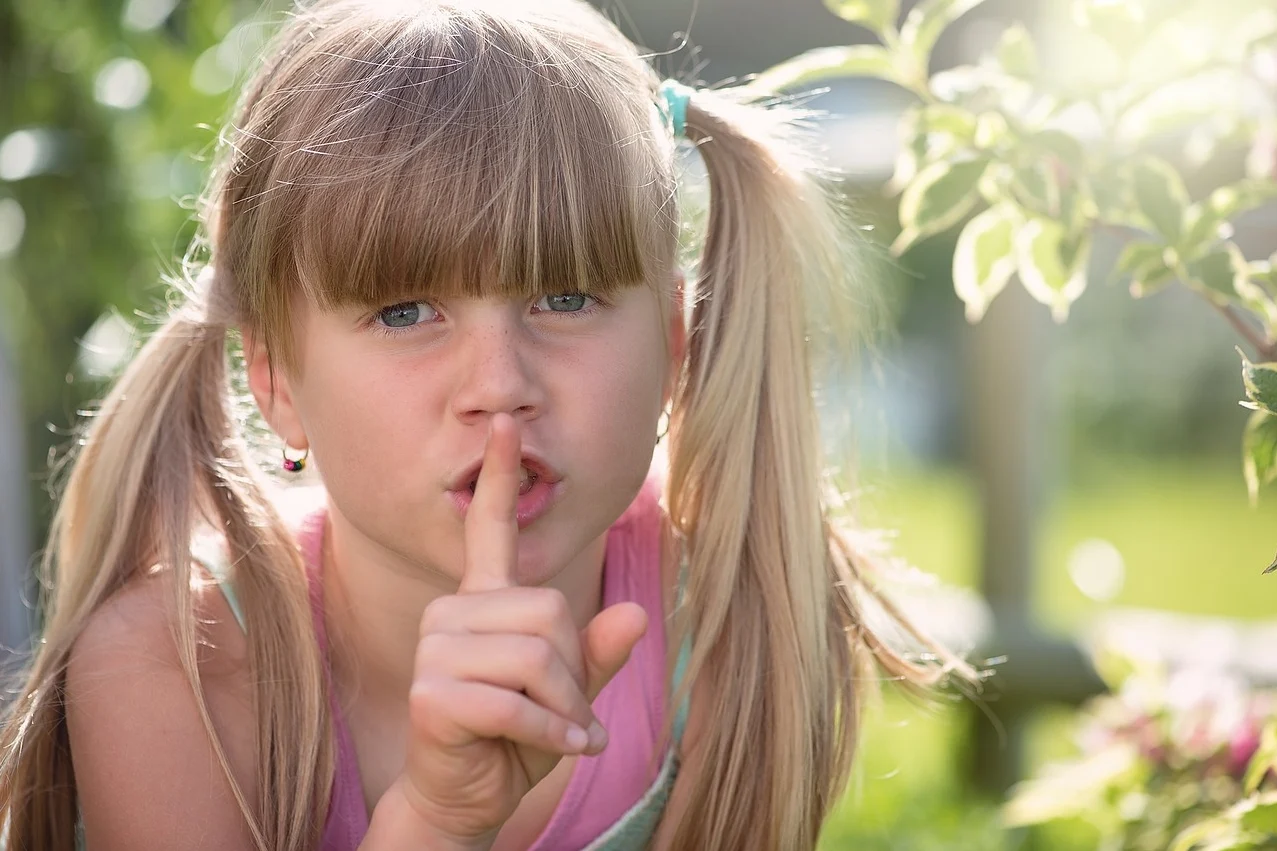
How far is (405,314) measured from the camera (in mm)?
1223

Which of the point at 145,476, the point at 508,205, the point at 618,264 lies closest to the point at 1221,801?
the point at 618,264

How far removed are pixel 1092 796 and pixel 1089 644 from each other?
934 mm

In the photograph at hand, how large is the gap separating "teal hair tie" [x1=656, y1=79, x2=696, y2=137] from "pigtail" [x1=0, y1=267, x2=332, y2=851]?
510mm

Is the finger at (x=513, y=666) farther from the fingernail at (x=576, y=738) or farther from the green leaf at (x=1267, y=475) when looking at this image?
the green leaf at (x=1267, y=475)

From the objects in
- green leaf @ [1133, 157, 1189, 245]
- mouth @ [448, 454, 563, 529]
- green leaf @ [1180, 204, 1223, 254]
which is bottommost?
mouth @ [448, 454, 563, 529]

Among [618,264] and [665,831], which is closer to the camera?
[618,264]

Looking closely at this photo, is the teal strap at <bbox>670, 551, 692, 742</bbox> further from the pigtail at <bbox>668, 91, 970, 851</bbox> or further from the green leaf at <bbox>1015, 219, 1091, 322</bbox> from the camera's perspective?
the green leaf at <bbox>1015, 219, 1091, 322</bbox>

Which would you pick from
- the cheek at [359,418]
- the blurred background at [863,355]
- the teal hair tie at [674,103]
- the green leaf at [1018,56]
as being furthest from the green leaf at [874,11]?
the blurred background at [863,355]

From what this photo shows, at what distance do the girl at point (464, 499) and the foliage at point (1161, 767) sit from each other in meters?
0.26

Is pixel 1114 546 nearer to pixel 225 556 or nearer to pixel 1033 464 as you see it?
pixel 1033 464

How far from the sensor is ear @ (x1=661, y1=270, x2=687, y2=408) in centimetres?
147

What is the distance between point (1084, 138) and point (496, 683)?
0.84 meters

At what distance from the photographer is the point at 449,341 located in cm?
120

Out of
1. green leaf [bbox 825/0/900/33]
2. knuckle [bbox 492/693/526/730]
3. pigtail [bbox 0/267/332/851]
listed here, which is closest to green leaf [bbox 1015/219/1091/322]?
green leaf [bbox 825/0/900/33]
